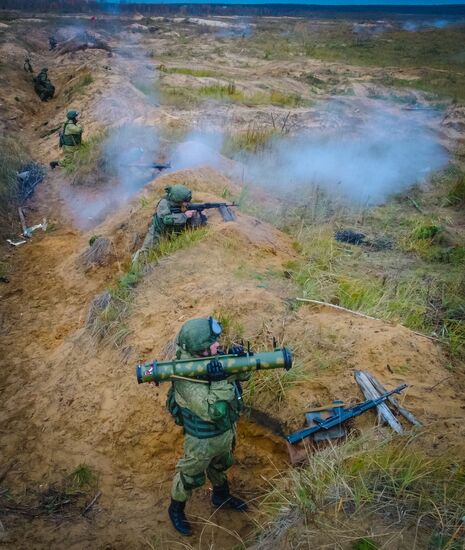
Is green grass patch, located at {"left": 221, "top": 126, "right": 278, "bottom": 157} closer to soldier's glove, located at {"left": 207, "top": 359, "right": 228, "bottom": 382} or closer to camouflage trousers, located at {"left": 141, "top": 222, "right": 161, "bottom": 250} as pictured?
camouflage trousers, located at {"left": 141, "top": 222, "right": 161, "bottom": 250}

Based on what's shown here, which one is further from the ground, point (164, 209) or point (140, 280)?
point (164, 209)

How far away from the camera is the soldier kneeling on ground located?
16.4 ft

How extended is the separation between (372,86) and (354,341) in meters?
16.2

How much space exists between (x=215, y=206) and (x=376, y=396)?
3.34 meters

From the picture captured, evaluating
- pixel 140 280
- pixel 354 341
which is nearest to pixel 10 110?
pixel 140 280

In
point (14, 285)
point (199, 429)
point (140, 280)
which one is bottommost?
point (14, 285)

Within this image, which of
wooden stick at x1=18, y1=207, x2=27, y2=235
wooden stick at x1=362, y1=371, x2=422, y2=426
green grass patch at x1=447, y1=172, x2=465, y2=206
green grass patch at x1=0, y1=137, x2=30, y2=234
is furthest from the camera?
green grass patch at x1=447, y1=172, x2=465, y2=206

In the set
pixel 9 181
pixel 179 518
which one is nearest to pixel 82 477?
pixel 179 518

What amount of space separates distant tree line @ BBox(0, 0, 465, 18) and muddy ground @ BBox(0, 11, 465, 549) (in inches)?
1358

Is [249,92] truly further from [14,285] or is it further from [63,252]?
[14,285]

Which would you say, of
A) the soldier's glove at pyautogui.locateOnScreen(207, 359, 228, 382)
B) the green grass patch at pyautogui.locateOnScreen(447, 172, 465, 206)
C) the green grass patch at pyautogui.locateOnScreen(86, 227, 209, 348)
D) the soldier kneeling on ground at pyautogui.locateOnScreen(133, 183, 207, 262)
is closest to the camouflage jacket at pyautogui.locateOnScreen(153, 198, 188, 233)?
the soldier kneeling on ground at pyautogui.locateOnScreen(133, 183, 207, 262)

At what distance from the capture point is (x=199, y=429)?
2.50 m

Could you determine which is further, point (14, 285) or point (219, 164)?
point (219, 164)

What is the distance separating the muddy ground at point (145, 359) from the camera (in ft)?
9.24
